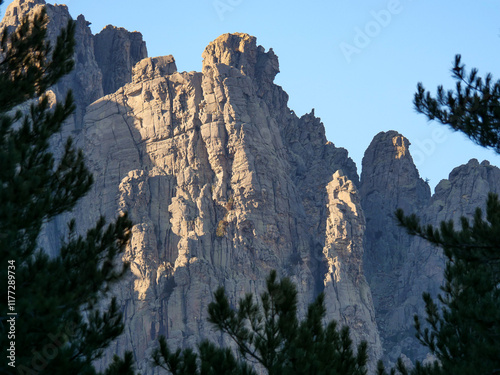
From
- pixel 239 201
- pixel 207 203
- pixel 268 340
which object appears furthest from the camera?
pixel 239 201

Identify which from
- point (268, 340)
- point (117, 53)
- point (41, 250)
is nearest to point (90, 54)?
point (117, 53)

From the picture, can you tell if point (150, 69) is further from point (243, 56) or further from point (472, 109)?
point (472, 109)

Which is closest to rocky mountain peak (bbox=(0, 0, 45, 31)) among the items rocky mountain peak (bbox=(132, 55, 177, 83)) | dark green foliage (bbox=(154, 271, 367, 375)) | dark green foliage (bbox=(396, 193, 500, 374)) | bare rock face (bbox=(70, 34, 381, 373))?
bare rock face (bbox=(70, 34, 381, 373))

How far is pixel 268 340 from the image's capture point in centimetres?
2119

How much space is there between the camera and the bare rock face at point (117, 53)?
131 m

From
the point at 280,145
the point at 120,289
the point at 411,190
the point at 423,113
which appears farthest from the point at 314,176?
the point at 423,113

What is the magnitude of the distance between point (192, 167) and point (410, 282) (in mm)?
31647

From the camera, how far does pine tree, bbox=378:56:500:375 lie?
66.1 feet

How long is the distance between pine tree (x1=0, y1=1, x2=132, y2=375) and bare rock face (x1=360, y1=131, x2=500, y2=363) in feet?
257

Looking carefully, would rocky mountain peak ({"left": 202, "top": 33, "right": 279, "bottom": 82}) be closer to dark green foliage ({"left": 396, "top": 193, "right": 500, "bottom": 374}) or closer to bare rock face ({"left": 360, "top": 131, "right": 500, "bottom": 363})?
bare rock face ({"left": 360, "top": 131, "right": 500, "bottom": 363})

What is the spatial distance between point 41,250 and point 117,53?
382 ft

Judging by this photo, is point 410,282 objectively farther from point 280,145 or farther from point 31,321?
point 31,321

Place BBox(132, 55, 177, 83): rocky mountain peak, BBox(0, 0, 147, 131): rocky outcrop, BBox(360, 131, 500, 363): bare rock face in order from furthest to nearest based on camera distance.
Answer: BBox(0, 0, 147, 131): rocky outcrop, BBox(132, 55, 177, 83): rocky mountain peak, BBox(360, 131, 500, 363): bare rock face

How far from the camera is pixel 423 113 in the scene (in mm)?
24547
